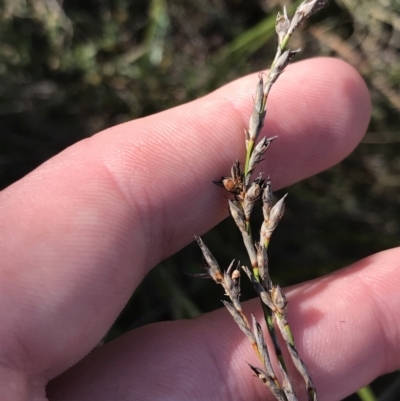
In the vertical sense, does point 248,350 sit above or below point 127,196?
below

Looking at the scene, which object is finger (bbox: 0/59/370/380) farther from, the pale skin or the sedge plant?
the sedge plant

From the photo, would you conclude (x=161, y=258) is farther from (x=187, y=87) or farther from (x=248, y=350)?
(x=187, y=87)

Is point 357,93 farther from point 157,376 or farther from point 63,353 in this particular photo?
point 63,353

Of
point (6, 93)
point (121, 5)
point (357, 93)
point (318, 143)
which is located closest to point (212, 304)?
point (318, 143)

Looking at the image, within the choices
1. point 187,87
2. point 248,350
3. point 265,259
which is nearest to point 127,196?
point 265,259

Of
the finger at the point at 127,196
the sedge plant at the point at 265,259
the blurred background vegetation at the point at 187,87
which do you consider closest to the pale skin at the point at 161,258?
the finger at the point at 127,196
